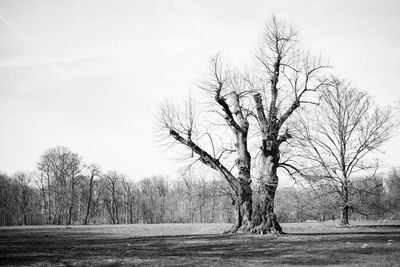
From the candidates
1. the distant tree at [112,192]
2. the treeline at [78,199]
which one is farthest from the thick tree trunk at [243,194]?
the distant tree at [112,192]

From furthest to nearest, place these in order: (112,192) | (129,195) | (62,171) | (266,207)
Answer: (129,195) → (112,192) → (62,171) → (266,207)

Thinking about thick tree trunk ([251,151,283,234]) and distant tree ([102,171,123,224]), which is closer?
thick tree trunk ([251,151,283,234])

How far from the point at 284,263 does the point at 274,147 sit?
46.2 ft

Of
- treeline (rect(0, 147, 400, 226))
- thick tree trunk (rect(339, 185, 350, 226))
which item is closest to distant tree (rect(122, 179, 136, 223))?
treeline (rect(0, 147, 400, 226))

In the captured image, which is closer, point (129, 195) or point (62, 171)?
point (62, 171)

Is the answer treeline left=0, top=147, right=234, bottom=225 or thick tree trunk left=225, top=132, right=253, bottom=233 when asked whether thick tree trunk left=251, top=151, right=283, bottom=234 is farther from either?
treeline left=0, top=147, right=234, bottom=225

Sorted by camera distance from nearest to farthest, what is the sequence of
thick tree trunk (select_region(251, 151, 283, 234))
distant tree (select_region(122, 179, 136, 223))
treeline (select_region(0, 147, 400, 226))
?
thick tree trunk (select_region(251, 151, 283, 234)) → treeline (select_region(0, 147, 400, 226)) → distant tree (select_region(122, 179, 136, 223))

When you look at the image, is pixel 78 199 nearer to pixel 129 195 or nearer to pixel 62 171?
pixel 62 171

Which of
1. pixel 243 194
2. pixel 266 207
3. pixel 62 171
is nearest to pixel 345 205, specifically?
pixel 266 207

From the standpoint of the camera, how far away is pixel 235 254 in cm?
1254

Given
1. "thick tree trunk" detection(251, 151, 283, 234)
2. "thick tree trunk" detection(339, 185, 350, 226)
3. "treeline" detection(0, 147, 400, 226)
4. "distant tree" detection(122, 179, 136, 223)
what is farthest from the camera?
"distant tree" detection(122, 179, 136, 223)

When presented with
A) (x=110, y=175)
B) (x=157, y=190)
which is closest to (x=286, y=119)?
(x=110, y=175)

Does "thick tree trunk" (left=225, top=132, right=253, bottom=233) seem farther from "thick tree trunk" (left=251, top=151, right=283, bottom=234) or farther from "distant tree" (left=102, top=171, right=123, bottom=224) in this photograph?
"distant tree" (left=102, top=171, right=123, bottom=224)

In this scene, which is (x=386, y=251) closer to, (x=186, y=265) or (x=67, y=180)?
(x=186, y=265)
